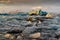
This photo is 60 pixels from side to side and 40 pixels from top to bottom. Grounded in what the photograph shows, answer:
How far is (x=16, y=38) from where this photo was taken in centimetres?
67

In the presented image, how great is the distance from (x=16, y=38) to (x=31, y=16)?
0.75 ft

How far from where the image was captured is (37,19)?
0.80 metres

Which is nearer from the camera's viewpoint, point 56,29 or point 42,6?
point 56,29

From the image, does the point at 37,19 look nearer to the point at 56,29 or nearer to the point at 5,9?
the point at 56,29

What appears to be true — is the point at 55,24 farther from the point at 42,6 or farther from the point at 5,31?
Answer: the point at 5,31

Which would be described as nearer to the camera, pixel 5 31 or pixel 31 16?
pixel 5 31

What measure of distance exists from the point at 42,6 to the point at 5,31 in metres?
0.38

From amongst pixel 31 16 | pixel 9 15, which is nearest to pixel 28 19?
pixel 31 16

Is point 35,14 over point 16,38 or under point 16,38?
over

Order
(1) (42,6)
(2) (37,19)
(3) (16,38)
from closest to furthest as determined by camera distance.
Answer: (3) (16,38) < (2) (37,19) < (1) (42,6)

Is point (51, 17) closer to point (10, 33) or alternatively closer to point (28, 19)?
point (28, 19)

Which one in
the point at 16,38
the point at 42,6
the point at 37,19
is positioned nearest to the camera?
the point at 16,38

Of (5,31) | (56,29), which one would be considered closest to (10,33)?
(5,31)

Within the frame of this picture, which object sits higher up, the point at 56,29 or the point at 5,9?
the point at 5,9
